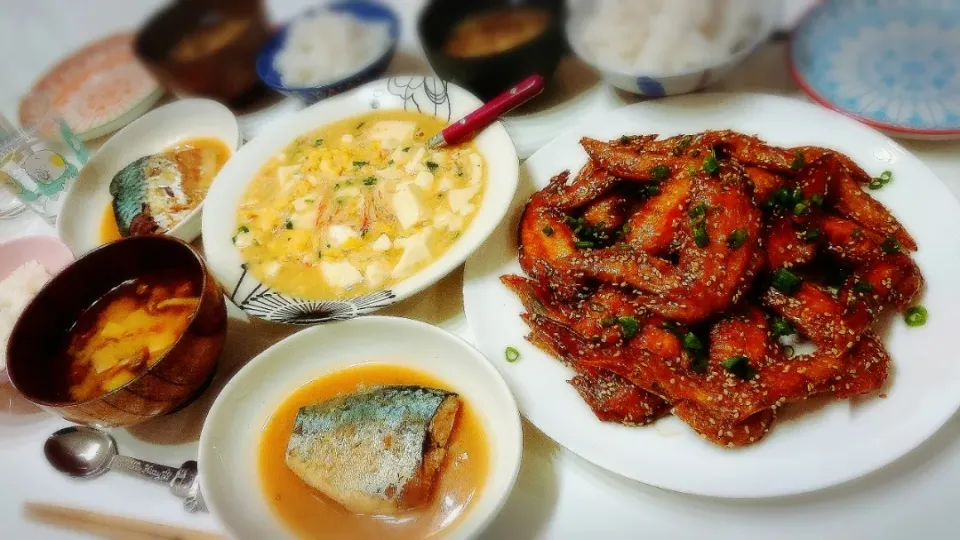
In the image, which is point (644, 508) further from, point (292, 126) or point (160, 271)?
point (292, 126)

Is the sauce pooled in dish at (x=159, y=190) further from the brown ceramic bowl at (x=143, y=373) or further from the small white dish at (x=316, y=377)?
the small white dish at (x=316, y=377)

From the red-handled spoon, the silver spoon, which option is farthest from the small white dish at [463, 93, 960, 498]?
the silver spoon

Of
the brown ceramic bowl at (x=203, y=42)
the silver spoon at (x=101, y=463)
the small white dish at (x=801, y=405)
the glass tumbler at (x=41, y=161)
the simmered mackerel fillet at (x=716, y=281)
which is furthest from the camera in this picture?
the glass tumbler at (x=41, y=161)

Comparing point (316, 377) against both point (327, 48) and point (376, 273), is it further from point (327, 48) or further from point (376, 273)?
point (327, 48)

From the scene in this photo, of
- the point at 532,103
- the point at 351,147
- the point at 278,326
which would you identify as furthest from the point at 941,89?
the point at 278,326

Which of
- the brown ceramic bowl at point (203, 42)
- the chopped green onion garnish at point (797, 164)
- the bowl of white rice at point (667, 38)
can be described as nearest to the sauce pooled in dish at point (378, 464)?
Result: the chopped green onion garnish at point (797, 164)

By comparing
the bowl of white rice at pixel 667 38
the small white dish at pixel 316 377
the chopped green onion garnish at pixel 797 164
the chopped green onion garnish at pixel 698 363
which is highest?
the bowl of white rice at pixel 667 38

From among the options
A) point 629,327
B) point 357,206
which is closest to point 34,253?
point 357,206
